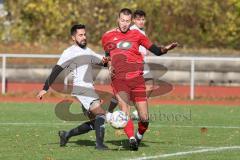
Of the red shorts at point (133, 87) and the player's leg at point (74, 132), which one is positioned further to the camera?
the player's leg at point (74, 132)

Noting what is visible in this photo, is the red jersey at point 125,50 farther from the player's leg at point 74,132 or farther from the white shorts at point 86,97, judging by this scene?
the player's leg at point 74,132

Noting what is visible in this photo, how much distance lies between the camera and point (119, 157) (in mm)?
11219

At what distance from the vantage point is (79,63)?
12.5m

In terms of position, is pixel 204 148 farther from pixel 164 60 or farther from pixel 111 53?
pixel 164 60

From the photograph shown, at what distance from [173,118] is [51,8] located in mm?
18733

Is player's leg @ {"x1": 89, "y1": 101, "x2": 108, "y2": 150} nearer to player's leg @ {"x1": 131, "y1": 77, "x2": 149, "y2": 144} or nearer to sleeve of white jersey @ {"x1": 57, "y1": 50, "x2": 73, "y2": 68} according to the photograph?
player's leg @ {"x1": 131, "y1": 77, "x2": 149, "y2": 144}

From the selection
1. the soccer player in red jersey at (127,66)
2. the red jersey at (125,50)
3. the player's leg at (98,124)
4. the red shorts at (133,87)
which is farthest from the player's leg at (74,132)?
the red jersey at (125,50)

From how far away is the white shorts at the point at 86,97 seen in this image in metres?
12.3

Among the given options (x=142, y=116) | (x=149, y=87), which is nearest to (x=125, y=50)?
(x=142, y=116)

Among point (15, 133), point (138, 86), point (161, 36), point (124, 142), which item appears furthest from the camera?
point (161, 36)

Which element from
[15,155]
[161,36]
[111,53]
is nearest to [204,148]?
[111,53]

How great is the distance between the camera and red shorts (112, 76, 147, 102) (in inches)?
488

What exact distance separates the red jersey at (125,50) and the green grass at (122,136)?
3.84 feet

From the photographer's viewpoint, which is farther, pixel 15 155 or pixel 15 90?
pixel 15 90
